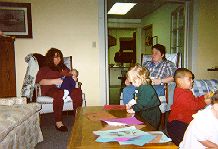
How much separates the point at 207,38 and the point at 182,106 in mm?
3343

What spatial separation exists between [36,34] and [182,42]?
9.44 feet

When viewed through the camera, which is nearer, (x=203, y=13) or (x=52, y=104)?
(x=52, y=104)

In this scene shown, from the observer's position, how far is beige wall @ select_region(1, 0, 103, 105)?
441cm

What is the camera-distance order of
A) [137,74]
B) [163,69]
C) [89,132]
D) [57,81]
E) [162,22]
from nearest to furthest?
[89,132] < [137,74] < [57,81] < [163,69] < [162,22]

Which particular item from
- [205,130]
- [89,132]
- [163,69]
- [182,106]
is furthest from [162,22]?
[89,132]

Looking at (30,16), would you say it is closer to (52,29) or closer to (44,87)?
(52,29)

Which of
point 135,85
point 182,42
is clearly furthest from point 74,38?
point 135,85

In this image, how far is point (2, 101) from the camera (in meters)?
2.54

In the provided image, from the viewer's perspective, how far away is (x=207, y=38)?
4891 mm

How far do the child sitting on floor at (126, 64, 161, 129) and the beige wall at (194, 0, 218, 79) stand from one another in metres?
3.10

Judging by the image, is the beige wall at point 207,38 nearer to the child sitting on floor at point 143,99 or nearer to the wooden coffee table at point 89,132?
the child sitting on floor at point 143,99

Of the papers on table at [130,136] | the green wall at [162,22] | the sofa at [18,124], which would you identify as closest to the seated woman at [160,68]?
the sofa at [18,124]

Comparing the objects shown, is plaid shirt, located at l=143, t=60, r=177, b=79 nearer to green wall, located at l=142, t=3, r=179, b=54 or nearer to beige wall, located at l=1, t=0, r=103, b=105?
beige wall, located at l=1, t=0, r=103, b=105

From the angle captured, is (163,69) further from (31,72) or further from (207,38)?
(31,72)
